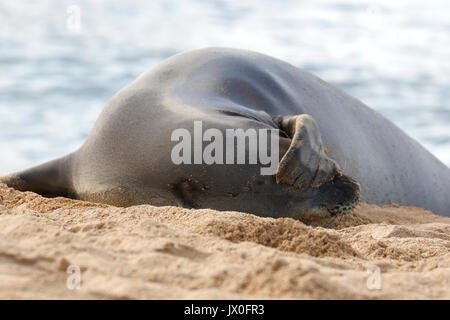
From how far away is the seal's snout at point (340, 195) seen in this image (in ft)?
11.6

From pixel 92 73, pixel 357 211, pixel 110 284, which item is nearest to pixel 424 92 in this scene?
pixel 92 73

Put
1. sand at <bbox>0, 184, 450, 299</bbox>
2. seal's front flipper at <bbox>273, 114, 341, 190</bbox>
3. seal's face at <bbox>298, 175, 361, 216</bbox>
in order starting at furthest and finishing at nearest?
seal's face at <bbox>298, 175, 361, 216</bbox> < seal's front flipper at <bbox>273, 114, 341, 190</bbox> < sand at <bbox>0, 184, 450, 299</bbox>

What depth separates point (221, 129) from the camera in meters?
3.39

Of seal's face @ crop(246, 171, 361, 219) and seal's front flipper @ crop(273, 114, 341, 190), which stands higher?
seal's front flipper @ crop(273, 114, 341, 190)

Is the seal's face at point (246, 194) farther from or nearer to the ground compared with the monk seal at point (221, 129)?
nearer to the ground

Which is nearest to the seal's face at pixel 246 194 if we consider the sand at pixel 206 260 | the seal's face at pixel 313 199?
the seal's face at pixel 313 199

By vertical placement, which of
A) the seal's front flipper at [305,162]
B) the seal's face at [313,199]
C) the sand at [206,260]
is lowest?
the sand at [206,260]

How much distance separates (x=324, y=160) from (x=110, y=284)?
196 centimetres

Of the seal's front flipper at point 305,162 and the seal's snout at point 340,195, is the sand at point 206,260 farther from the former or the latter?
the seal's snout at point 340,195

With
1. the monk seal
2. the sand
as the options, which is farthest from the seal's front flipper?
the sand

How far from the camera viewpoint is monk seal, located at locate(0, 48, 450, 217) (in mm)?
3352

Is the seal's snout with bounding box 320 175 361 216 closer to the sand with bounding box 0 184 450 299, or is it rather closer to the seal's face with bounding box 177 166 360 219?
the seal's face with bounding box 177 166 360 219

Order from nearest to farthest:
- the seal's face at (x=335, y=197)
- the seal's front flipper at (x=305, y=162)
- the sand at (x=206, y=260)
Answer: the sand at (x=206, y=260), the seal's front flipper at (x=305, y=162), the seal's face at (x=335, y=197)

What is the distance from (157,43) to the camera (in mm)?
12039
